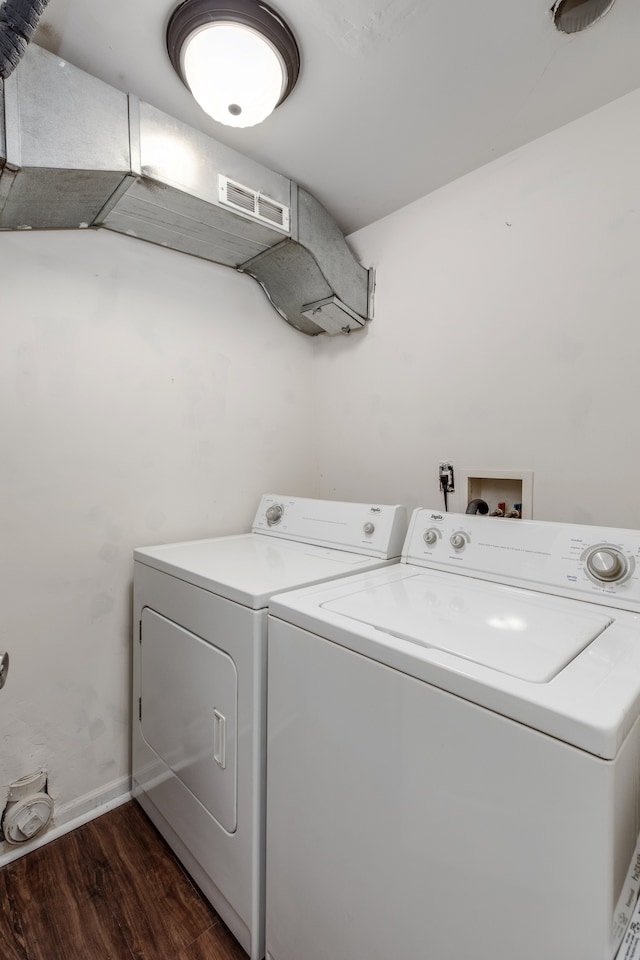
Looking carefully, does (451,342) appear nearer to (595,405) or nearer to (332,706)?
(595,405)

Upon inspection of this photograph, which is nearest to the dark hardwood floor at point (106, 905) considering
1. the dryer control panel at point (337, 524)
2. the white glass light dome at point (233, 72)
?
the dryer control panel at point (337, 524)

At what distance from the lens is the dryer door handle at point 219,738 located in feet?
3.85

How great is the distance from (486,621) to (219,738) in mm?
776

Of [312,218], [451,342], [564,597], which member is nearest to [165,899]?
[564,597]

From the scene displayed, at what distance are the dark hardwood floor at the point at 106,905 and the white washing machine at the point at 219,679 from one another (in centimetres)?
5

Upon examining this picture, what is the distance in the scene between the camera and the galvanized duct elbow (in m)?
0.89

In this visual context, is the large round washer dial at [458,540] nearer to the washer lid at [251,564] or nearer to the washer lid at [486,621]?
Result: the washer lid at [486,621]

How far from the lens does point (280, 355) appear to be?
219 centimetres

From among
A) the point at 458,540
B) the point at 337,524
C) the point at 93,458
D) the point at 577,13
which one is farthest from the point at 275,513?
the point at 577,13

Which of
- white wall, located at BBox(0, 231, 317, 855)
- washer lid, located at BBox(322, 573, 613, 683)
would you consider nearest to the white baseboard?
white wall, located at BBox(0, 231, 317, 855)

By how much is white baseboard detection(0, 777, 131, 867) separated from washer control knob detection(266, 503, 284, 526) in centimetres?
111

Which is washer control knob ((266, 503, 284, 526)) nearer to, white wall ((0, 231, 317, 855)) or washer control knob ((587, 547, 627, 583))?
white wall ((0, 231, 317, 855))

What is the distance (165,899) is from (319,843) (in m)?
0.72

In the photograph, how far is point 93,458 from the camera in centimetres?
158
